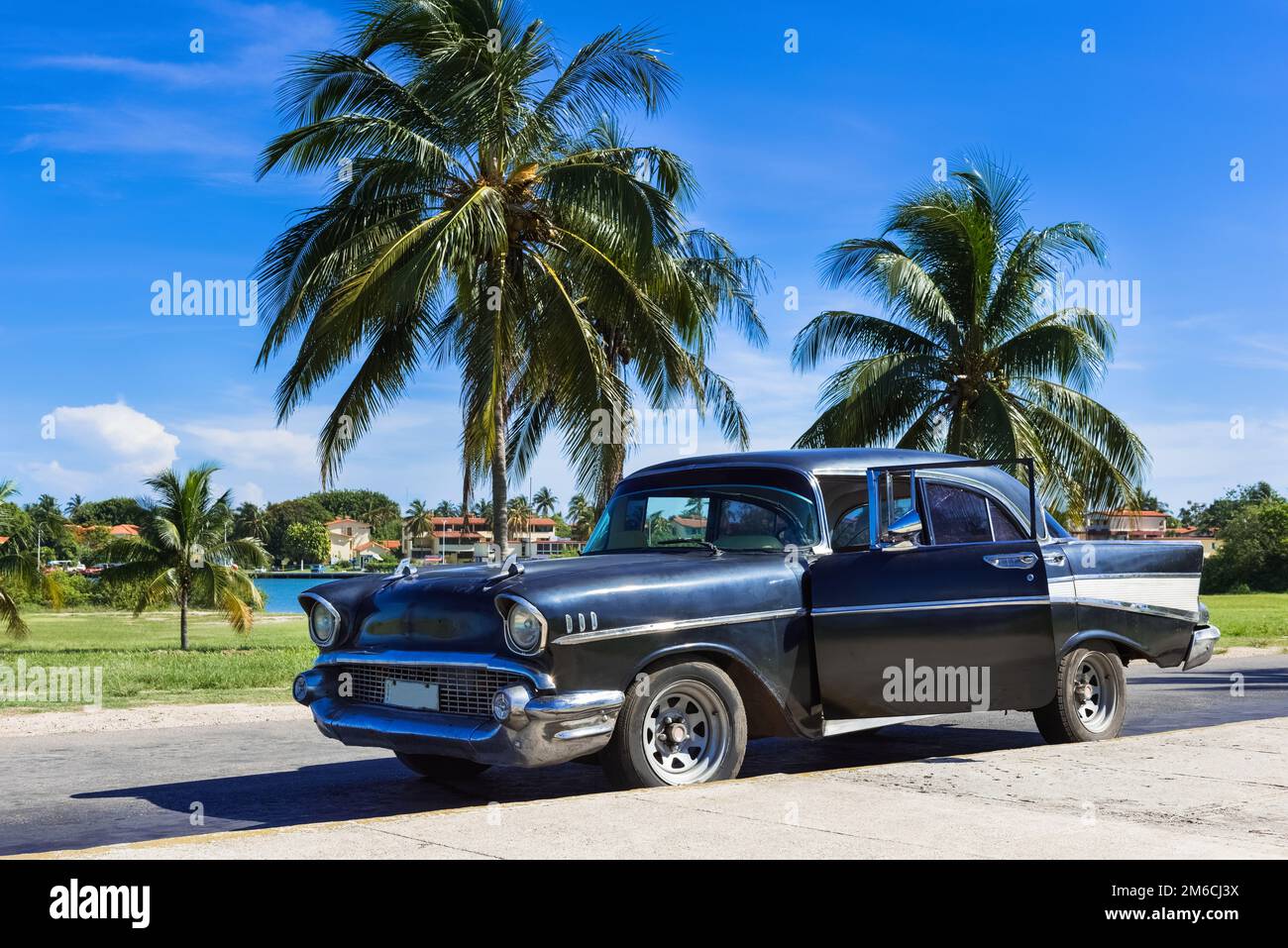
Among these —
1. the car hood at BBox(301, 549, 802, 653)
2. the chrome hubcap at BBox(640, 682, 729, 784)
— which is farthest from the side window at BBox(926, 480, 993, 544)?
the chrome hubcap at BBox(640, 682, 729, 784)

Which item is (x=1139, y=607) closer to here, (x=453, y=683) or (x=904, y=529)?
(x=904, y=529)

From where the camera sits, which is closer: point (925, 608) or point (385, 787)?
point (925, 608)

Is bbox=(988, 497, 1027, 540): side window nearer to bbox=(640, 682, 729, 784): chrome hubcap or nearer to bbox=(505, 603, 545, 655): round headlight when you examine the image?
bbox=(640, 682, 729, 784): chrome hubcap

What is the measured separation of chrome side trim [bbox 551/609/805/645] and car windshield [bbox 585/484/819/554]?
0.49 m

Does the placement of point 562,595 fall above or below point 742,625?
above

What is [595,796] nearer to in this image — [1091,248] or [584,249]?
[584,249]

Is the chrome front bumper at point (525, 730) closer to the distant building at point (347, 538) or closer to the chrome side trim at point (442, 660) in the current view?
the chrome side trim at point (442, 660)

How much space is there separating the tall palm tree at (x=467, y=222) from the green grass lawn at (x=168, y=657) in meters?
3.41

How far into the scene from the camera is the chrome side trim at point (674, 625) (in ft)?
20.2

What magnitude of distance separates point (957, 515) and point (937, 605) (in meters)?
0.79

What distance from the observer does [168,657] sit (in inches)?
1024

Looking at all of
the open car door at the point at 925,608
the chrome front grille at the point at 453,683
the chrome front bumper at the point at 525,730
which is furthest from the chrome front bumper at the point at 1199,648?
the chrome front grille at the point at 453,683

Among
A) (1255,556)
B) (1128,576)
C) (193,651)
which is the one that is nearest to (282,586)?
(1255,556)

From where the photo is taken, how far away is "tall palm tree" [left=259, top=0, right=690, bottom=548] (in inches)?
640
